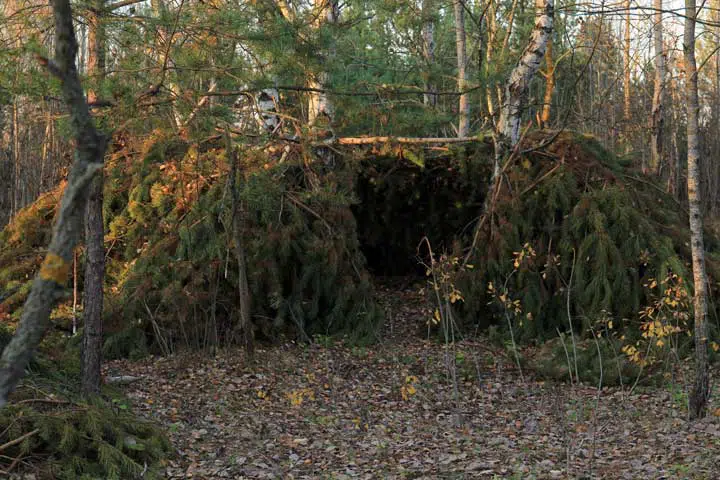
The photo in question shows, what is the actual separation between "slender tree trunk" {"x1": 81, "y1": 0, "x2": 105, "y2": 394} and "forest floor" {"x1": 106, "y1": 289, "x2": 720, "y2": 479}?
0.54 meters

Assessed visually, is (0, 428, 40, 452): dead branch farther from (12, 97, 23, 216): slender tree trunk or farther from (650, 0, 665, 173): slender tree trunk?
(650, 0, 665, 173): slender tree trunk

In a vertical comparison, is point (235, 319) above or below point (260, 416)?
above

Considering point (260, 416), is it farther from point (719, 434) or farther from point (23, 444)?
point (719, 434)

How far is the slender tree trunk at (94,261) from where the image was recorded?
5.32 m

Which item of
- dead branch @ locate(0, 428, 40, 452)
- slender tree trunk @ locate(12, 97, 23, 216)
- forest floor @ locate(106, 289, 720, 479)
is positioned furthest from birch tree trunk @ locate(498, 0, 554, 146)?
slender tree trunk @ locate(12, 97, 23, 216)

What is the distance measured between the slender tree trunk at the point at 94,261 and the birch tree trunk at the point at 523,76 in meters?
4.60

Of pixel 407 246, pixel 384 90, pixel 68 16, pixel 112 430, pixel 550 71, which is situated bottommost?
pixel 112 430

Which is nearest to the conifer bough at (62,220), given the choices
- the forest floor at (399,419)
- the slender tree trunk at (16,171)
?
the forest floor at (399,419)

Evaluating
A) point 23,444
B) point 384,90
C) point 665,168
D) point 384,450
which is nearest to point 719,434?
point 384,450

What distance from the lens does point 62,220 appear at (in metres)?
1.56

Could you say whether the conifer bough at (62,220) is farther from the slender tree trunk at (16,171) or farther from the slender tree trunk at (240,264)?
the slender tree trunk at (16,171)

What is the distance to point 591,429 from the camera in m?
5.70

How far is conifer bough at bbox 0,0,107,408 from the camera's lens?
1.54m

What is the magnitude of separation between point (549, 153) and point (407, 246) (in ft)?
8.14
